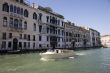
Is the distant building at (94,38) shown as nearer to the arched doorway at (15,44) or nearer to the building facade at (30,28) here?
the building facade at (30,28)

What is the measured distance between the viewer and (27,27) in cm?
4453

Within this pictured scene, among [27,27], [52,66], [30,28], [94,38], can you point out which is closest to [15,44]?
[27,27]

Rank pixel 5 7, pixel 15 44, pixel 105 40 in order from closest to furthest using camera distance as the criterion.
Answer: pixel 5 7, pixel 15 44, pixel 105 40

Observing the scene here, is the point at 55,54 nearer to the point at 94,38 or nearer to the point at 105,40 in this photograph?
the point at 94,38

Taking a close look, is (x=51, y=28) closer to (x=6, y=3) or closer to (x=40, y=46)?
(x=40, y=46)

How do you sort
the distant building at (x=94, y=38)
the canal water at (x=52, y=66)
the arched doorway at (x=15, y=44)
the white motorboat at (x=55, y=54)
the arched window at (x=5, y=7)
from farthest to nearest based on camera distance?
the distant building at (x=94, y=38), the arched doorway at (x=15, y=44), the arched window at (x=5, y=7), the white motorboat at (x=55, y=54), the canal water at (x=52, y=66)

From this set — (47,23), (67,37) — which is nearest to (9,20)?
(47,23)

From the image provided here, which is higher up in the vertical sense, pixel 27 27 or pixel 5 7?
pixel 5 7

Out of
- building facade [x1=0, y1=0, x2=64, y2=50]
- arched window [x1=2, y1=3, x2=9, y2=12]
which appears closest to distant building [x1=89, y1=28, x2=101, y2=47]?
building facade [x1=0, y1=0, x2=64, y2=50]

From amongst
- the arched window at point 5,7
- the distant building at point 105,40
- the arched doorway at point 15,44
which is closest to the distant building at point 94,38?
the distant building at point 105,40

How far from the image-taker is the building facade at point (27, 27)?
3788cm

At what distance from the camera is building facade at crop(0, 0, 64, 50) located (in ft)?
124

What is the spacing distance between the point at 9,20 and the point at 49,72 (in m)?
22.5

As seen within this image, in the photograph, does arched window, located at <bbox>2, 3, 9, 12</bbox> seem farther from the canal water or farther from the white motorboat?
the canal water
